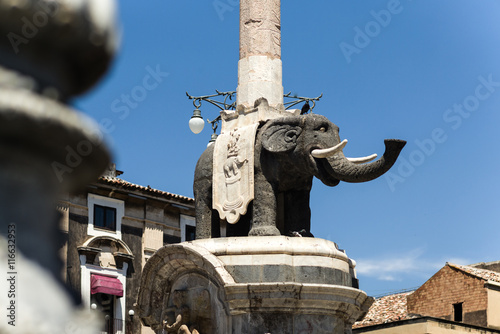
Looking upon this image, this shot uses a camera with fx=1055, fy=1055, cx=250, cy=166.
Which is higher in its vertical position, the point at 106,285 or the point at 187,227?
the point at 187,227

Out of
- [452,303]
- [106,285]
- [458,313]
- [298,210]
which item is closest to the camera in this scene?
[298,210]

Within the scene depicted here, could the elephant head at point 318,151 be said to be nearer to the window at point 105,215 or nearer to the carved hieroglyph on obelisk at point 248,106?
the carved hieroglyph on obelisk at point 248,106

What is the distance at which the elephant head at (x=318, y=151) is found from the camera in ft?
46.1

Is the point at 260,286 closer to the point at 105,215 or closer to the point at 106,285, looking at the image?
the point at 106,285

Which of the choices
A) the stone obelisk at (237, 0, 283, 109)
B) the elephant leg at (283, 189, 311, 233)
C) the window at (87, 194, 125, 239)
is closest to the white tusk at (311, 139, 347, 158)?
the elephant leg at (283, 189, 311, 233)

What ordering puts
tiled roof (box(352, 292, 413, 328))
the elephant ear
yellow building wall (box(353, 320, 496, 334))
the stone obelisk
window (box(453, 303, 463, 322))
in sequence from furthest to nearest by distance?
window (box(453, 303, 463, 322))
tiled roof (box(352, 292, 413, 328))
yellow building wall (box(353, 320, 496, 334))
the stone obelisk
the elephant ear

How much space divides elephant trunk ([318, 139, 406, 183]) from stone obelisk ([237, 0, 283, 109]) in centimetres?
143

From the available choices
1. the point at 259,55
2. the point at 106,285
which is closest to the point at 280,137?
the point at 259,55

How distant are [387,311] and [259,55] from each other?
2895cm

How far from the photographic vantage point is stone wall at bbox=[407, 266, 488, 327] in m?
40.5

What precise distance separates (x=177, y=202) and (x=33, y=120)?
35.1 metres

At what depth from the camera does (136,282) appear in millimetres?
35250

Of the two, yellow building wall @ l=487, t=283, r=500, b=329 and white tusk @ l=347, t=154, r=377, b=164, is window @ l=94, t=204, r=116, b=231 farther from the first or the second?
white tusk @ l=347, t=154, r=377, b=164

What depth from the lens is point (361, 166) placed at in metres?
14.2
